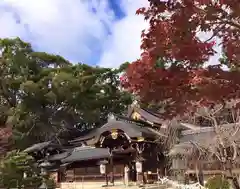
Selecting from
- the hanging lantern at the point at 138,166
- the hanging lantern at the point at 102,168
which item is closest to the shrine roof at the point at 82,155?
the hanging lantern at the point at 102,168

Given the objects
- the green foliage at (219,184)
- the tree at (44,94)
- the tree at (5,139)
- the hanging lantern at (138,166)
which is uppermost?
the tree at (44,94)

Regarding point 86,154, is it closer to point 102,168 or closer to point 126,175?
point 102,168

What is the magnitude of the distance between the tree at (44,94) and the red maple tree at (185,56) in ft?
106

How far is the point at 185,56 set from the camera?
13.9ft

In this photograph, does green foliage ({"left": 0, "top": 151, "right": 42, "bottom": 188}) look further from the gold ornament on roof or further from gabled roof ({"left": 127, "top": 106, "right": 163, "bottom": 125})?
the gold ornament on roof

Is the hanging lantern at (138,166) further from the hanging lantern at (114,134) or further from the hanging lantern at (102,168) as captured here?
the hanging lantern at (102,168)

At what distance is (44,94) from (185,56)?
34081 millimetres

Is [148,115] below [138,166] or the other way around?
the other way around

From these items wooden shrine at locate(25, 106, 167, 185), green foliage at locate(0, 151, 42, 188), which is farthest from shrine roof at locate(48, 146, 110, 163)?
green foliage at locate(0, 151, 42, 188)

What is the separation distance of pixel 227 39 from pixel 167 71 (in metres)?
0.83

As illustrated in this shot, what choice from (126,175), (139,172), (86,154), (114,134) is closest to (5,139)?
(86,154)

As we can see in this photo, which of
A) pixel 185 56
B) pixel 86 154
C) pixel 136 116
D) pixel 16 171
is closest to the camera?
pixel 185 56

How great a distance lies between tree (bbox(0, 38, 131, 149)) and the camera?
121 feet

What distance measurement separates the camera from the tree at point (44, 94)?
37.0 metres
